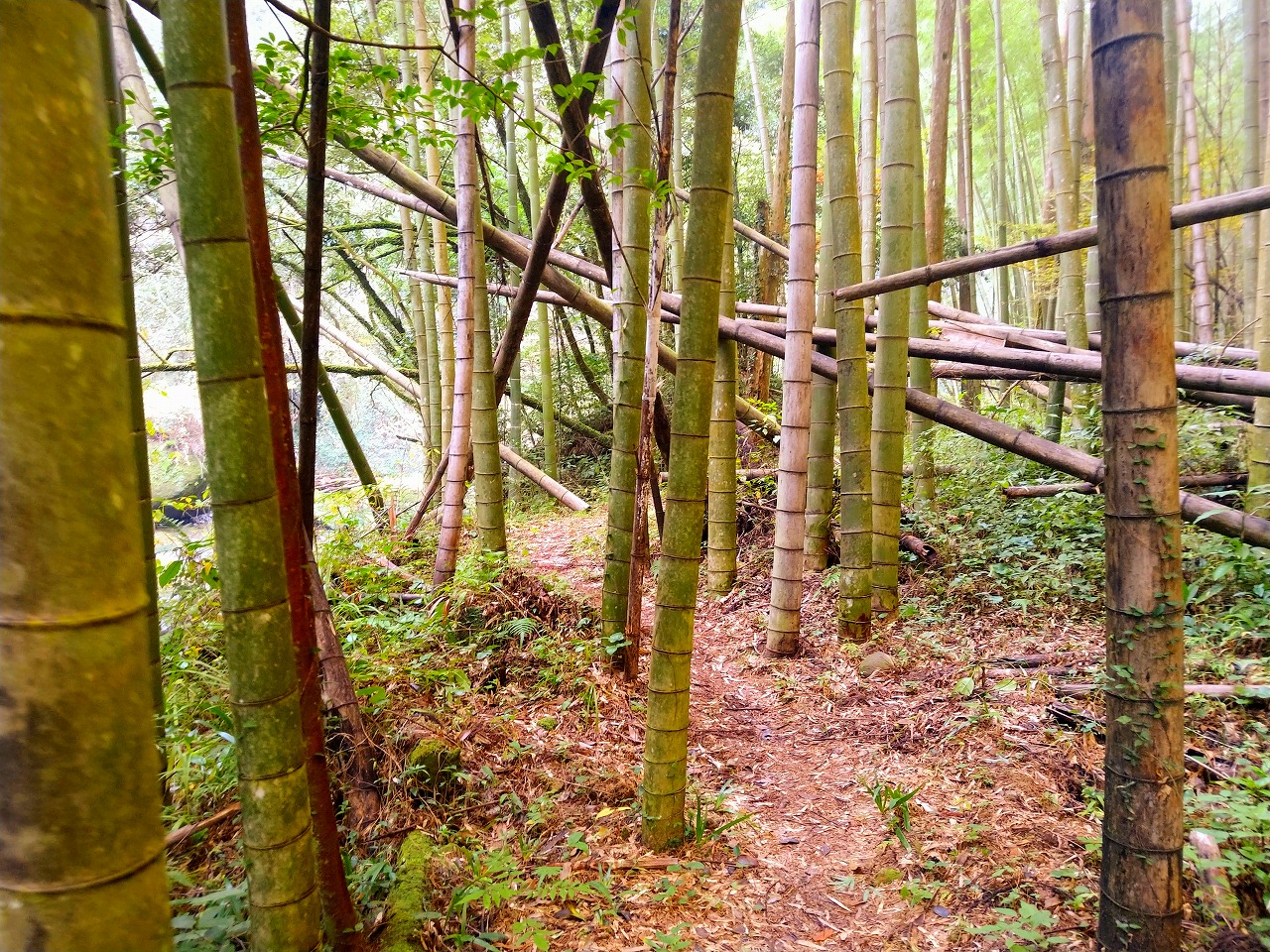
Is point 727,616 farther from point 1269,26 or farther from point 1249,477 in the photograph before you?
point 1269,26

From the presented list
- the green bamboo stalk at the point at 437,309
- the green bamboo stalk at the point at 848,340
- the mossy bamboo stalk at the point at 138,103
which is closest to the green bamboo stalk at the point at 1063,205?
the green bamboo stalk at the point at 848,340

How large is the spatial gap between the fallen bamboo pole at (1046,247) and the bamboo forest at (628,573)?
22mm

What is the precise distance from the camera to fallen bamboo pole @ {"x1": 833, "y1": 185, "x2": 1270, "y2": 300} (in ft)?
7.34

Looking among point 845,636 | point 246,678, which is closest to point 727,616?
point 845,636

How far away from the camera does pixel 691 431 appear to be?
87.5 inches

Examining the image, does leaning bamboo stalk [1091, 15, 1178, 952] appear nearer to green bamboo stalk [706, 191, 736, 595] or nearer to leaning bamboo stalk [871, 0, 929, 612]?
leaning bamboo stalk [871, 0, 929, 612]

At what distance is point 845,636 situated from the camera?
4.11 metres

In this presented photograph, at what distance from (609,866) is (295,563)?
1454 millimetres

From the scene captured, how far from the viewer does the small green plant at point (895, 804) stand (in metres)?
2.47

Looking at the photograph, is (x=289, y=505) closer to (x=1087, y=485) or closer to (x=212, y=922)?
(x=212, y=922)

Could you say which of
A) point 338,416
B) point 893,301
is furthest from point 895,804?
point 338,416

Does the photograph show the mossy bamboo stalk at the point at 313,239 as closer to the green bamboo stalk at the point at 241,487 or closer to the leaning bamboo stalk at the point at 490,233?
the green bamboo stalk at the point at 241,487

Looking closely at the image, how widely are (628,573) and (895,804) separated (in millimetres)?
1499

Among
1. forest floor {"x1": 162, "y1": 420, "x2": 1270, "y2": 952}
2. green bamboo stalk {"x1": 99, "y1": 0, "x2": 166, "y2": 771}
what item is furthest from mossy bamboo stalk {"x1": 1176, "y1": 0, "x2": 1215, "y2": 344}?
green bamboo stalk {"x1": 99, "y1": 0, "x2": 166, "y2": 771}
